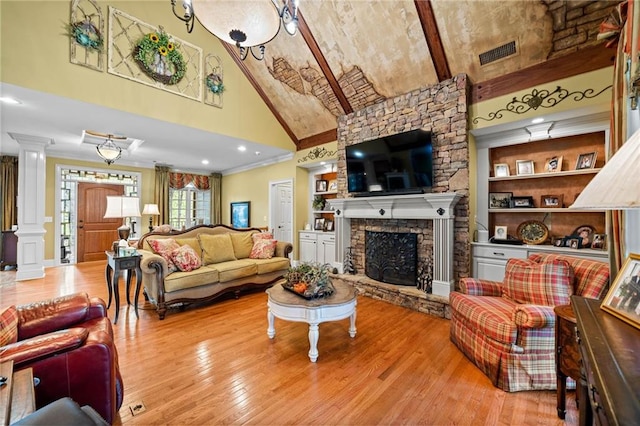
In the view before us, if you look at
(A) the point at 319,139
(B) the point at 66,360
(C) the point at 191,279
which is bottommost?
(C) the point at 191,279

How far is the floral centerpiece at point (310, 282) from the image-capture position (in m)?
2.49

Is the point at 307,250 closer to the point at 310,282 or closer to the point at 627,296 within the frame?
the point at 310,282

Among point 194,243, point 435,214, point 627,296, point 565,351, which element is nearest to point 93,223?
point 194,243

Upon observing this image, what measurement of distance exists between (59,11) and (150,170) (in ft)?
16.1

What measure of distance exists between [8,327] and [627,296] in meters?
3.11

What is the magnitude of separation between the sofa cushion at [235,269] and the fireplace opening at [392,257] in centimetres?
192

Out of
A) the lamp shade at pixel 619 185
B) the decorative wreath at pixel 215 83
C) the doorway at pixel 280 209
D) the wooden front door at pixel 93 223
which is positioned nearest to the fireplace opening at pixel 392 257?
the doorway at pixel 280 209

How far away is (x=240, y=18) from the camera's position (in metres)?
1.71

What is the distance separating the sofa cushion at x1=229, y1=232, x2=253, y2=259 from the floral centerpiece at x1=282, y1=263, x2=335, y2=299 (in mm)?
1993

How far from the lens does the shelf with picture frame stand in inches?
121

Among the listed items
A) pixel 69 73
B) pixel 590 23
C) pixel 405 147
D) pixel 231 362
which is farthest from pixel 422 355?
pixel 69 73

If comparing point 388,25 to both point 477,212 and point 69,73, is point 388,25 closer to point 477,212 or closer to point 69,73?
point 477,212

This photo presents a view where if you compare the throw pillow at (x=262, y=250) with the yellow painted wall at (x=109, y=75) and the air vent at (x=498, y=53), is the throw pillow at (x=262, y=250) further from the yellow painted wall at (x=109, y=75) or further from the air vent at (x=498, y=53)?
the air vent at (x=498, y=53)

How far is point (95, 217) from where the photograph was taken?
6.86 metres
